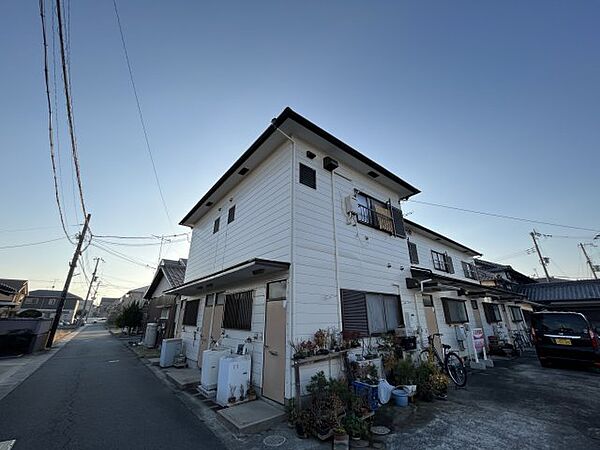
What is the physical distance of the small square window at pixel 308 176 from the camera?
6.57 m

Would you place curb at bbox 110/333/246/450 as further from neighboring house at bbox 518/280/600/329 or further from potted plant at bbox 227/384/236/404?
neighboring house at bbox 518/280/600/329

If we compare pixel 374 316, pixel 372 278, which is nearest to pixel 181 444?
pixel 374 316

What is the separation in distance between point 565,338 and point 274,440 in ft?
35.6

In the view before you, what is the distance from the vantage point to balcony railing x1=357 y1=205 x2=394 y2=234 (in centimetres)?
800

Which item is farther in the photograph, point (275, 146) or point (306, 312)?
point (275, 146)

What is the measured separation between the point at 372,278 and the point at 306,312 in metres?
2.84

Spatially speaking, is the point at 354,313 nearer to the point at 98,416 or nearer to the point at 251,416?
the point at 251,416

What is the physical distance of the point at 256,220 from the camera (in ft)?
24.2

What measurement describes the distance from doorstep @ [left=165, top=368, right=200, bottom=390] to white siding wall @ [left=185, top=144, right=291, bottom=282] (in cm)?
349

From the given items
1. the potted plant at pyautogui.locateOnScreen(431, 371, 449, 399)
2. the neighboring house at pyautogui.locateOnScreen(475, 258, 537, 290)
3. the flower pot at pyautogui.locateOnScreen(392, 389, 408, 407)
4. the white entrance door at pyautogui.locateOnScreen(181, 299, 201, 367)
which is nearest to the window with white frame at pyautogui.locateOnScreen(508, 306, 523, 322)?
the neighboring house at pyautogui.locateOnScreen(475, 258, 537, 290)

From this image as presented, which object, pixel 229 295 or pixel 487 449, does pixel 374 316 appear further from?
pixel 229 295

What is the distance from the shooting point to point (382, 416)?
15.6ft

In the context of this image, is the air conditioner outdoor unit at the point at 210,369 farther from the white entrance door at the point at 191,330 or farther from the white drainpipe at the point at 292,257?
the white entrance door at the point at 191,330

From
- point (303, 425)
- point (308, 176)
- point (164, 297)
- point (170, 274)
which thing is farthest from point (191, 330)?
point (308, 176)
